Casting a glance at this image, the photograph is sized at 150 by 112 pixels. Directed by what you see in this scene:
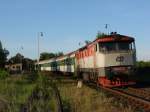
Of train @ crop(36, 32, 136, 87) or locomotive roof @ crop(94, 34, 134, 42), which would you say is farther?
locomotive roof @ crop(94, 34, 134, 42)

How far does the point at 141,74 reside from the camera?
4203 cm

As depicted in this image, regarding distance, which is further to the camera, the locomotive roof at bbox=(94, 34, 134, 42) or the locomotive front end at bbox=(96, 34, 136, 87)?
the locomotive roof at bbox=(94, 34, 134, 42)

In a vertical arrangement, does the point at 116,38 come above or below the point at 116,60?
above

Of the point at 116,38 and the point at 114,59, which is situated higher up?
the point at 116,38

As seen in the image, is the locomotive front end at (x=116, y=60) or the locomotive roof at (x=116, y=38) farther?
the locomotive roof at (x=116, y=38)

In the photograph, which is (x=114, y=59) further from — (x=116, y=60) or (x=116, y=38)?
(x=116, y=38)

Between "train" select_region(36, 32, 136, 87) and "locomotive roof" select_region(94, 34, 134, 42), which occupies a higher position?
"locomotive roof" select_region(94, 34, 134, 42)

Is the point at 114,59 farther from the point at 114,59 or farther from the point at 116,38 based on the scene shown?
the point at 116,38

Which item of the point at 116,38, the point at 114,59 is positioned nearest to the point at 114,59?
the point at 114,59

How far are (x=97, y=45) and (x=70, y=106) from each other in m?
12.5

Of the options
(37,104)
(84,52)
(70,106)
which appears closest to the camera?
(37,104)

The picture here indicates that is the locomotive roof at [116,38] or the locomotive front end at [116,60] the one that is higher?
the locomotive roof at [116,38]

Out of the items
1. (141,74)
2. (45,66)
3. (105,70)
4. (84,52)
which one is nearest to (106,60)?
(105,70)

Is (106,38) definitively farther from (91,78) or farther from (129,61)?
(91,78)
